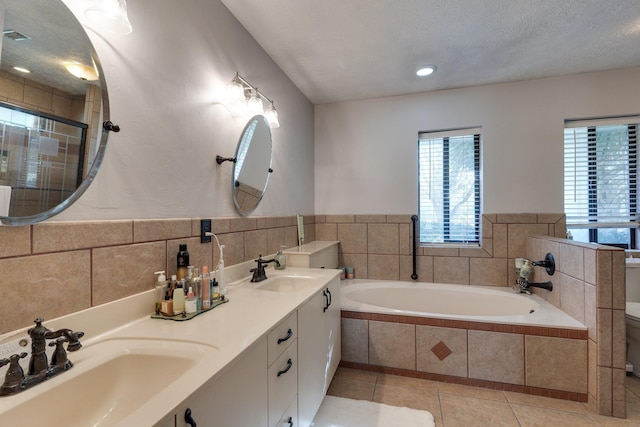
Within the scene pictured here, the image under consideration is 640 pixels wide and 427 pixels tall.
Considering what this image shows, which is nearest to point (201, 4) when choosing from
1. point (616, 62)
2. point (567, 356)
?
point (567, 356)

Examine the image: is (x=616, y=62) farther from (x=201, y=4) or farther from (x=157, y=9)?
(x=157, y=9)

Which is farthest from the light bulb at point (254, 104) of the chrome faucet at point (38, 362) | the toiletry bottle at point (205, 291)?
the chrome faucet at point (38, 362)

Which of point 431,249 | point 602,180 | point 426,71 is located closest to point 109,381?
point 431,249

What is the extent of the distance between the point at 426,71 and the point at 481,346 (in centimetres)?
231

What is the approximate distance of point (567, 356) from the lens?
75.7 inches

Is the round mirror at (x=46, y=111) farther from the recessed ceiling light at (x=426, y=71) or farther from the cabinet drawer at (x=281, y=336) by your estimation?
the recessed ceiling light at (x=426, y=71)

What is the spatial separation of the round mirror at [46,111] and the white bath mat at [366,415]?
5.84 ft

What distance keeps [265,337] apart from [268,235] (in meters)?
1.26

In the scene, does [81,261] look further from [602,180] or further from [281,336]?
[602,180]

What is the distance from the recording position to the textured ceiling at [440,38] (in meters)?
1.79

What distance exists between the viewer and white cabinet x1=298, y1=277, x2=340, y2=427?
55.4 inches

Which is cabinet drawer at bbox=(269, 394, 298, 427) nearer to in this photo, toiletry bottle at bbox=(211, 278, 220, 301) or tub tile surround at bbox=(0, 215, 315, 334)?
toiletry bottle at bbox=(211, 278, 220, 301)

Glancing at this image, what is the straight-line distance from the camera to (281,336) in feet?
3.84

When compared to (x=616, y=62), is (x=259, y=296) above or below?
below
